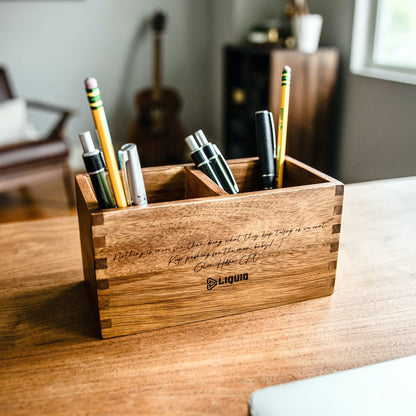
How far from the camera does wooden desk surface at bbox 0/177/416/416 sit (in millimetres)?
485

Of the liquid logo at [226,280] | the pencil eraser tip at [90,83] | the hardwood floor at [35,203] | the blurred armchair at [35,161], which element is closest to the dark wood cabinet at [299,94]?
the blurred armchair at [35,161]

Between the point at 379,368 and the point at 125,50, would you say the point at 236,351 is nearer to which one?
the point at 379,368

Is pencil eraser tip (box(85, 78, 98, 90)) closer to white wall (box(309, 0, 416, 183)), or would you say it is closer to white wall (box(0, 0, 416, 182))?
white wall (box(309, 0, 416, 183))

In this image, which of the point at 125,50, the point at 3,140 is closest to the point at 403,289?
the point at 3,140

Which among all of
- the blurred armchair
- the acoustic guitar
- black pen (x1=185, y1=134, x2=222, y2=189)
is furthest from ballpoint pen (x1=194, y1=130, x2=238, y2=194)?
the acoustic guitar

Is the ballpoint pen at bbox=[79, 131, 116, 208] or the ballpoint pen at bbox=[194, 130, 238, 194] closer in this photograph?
the ballpoint pen at bbox=[79, 131, 116, 208]

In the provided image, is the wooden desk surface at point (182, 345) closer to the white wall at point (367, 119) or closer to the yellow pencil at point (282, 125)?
the yellow pencil at point (282, 125)

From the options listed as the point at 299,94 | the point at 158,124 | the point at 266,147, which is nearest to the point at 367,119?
the point at 299,94

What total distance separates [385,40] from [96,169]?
2.48 m

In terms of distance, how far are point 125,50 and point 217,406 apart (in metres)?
3.95

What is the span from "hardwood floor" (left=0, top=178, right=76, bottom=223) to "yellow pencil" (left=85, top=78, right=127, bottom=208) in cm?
252

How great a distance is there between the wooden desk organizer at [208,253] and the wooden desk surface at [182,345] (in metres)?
0.02

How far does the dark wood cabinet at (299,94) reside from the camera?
8.86 feet

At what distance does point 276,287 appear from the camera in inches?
25.2
